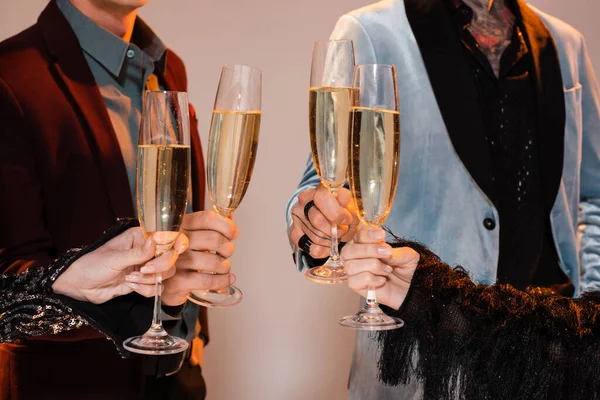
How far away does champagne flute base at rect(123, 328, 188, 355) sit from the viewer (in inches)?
50.5

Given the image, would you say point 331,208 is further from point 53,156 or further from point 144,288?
point 53,156

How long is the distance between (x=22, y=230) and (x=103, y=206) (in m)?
0.20

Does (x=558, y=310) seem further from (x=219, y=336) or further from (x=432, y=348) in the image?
(x=219, y=336)

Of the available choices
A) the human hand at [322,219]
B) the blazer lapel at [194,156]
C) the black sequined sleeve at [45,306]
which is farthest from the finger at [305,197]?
the blazer lapel at [194,156]

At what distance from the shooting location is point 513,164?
80.3 inches

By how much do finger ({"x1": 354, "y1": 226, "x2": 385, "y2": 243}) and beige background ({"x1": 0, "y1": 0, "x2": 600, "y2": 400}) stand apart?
209cm

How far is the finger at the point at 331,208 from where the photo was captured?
1.51 m

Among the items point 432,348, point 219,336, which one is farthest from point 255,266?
point 432,348

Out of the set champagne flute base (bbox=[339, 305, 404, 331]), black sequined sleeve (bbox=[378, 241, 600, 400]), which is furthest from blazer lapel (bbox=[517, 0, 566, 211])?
champagne flute base (bbox=[339, 305, 404, 331])

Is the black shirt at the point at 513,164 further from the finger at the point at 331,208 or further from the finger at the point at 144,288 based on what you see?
the finger at the point at 144,288

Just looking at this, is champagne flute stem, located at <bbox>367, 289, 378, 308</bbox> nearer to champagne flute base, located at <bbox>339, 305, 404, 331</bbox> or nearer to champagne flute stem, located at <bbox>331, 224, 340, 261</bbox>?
champagne flute base, located at <bbox>339, 305, 404, 331</bbox>

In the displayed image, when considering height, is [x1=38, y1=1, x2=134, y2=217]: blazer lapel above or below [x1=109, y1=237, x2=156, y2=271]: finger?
above

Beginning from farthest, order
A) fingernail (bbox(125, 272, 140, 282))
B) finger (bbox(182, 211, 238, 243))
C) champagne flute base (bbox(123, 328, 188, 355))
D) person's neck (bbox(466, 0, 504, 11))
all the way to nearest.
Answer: person's neck (bbox(466, 0, 504, 11)), finger (bbox(182, 211, 238, 243)), fingernail (bbox(125, 272, 140, 282)), champagne flute base (bbox(123, 328, 188, 355))

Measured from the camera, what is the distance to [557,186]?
6.70ft
